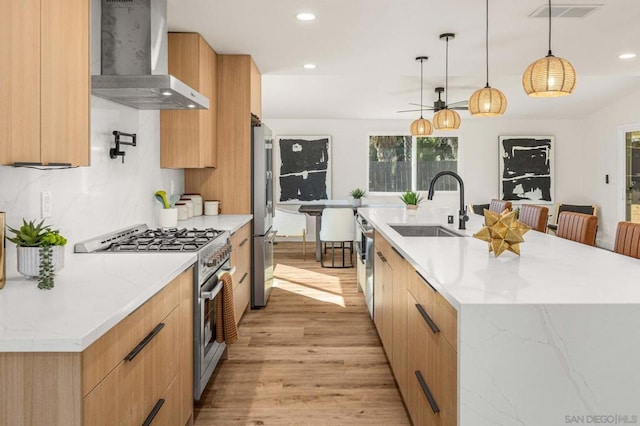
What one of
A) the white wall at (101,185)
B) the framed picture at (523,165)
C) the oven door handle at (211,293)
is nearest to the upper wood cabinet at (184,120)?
the white wall at (101,185)

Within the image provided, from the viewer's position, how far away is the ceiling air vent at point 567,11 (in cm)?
356

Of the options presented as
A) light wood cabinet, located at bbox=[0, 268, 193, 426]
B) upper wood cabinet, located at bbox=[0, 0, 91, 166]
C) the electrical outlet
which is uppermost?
upper wood cabinet, located at bbox=[0, 0, 91, 166]

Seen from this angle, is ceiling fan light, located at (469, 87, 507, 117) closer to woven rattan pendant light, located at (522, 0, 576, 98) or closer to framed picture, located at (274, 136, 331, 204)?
woven rattan pendant light, located at (522, 0, 576, 98)

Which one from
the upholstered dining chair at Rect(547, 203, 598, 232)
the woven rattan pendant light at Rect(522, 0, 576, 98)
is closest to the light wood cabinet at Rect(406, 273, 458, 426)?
the woven rattan pendant light at Rect(522, 0, 576, 98)

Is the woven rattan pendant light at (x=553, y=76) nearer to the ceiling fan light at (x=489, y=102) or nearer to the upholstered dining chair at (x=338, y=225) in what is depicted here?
the ceiling fan light at (x=489, y=102)

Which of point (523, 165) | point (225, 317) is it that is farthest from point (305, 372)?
point (523, 165)

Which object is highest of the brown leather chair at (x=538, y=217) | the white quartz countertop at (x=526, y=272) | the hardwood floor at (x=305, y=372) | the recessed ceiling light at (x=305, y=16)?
the recessed ceiling light at (x=305, y=16)

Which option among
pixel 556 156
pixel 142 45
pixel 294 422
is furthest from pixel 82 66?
pixel 556 156

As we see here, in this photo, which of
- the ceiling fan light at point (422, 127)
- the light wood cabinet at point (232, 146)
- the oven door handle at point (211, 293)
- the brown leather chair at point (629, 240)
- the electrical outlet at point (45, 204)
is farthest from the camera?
the ceiling fan light at point (422, 127)

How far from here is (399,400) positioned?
9.45ft

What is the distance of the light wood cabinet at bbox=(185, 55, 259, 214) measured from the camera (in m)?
4.80

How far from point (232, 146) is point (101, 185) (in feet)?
6.37

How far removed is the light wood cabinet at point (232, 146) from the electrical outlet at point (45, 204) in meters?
2.49

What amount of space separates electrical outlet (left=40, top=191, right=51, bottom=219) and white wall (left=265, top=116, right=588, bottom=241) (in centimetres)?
720
